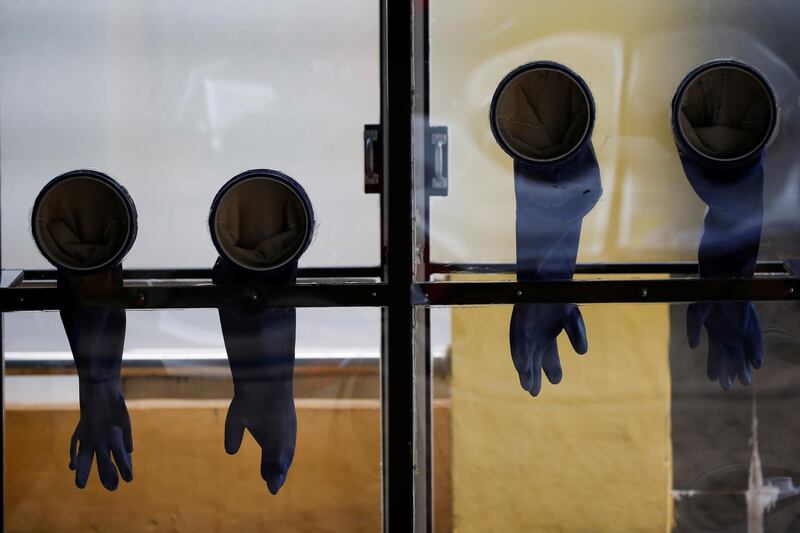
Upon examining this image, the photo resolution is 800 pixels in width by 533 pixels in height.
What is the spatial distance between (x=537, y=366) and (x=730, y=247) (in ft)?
1.92

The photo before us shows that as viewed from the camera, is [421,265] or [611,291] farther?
[421,265]

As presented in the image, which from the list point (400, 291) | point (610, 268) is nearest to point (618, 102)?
point (610, 268)

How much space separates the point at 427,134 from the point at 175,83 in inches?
32.3

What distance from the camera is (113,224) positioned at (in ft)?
5.49

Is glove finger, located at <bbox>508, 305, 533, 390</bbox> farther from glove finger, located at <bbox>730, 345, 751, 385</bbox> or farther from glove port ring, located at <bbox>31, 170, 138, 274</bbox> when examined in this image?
glove port ring, located at <bbox>31, 170, 138, 274</bbox>

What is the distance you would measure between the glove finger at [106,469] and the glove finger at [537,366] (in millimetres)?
1112

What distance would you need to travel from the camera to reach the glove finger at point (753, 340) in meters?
1.74

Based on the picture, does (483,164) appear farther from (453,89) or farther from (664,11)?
(664,11)

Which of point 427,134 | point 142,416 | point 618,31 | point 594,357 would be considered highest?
point 618,31

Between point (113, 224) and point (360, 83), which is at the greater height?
point (360, 83)

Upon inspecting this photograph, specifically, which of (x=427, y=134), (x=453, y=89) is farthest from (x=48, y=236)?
(x=453, y=89)

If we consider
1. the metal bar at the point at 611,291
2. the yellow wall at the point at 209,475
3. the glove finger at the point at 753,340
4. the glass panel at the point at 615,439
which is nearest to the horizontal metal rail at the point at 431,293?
the metal bar at the point at 611,291

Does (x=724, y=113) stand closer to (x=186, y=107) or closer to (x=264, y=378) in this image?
(x=264, y=378)

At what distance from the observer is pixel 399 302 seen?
163cm
